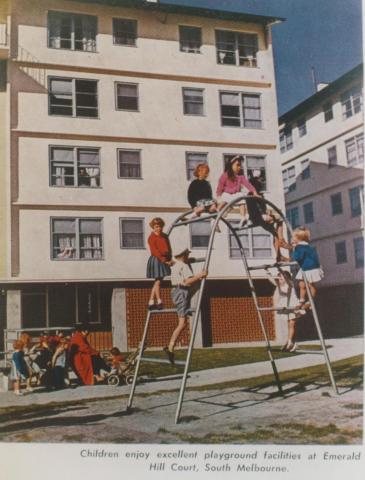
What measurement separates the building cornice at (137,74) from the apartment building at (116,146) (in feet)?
0.05

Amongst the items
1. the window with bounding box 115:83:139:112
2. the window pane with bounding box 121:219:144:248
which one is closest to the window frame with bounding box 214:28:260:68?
the window with bounding box 115:83:139:112

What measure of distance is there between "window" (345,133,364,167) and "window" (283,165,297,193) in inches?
51.4

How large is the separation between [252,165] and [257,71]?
3.36ft

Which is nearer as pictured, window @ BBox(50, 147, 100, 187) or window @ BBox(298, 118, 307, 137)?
→ window @ BBox(50, 147, 100, 187)

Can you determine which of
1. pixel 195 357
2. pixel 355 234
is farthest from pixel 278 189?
pixel 195 357

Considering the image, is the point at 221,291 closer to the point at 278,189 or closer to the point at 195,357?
the point at 195,357

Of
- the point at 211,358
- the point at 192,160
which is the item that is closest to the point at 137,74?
the point at 192,160

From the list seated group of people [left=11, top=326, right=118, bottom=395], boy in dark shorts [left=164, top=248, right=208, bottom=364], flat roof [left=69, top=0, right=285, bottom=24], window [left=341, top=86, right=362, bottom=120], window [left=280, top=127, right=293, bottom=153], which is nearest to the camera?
boy in dark shorts [left=164, top=248, right=208, bottom=364]

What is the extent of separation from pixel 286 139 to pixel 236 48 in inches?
49.7

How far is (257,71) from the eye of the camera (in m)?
5.44

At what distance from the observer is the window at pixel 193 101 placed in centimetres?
556

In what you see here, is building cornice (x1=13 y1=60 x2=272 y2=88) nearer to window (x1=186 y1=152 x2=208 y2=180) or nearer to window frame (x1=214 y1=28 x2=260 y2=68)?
window frame (x1=214 y1=28 x2=260 y2=68)

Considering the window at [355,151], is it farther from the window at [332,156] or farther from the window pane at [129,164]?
the window pane at [129,164]

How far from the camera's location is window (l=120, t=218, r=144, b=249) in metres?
4.98
